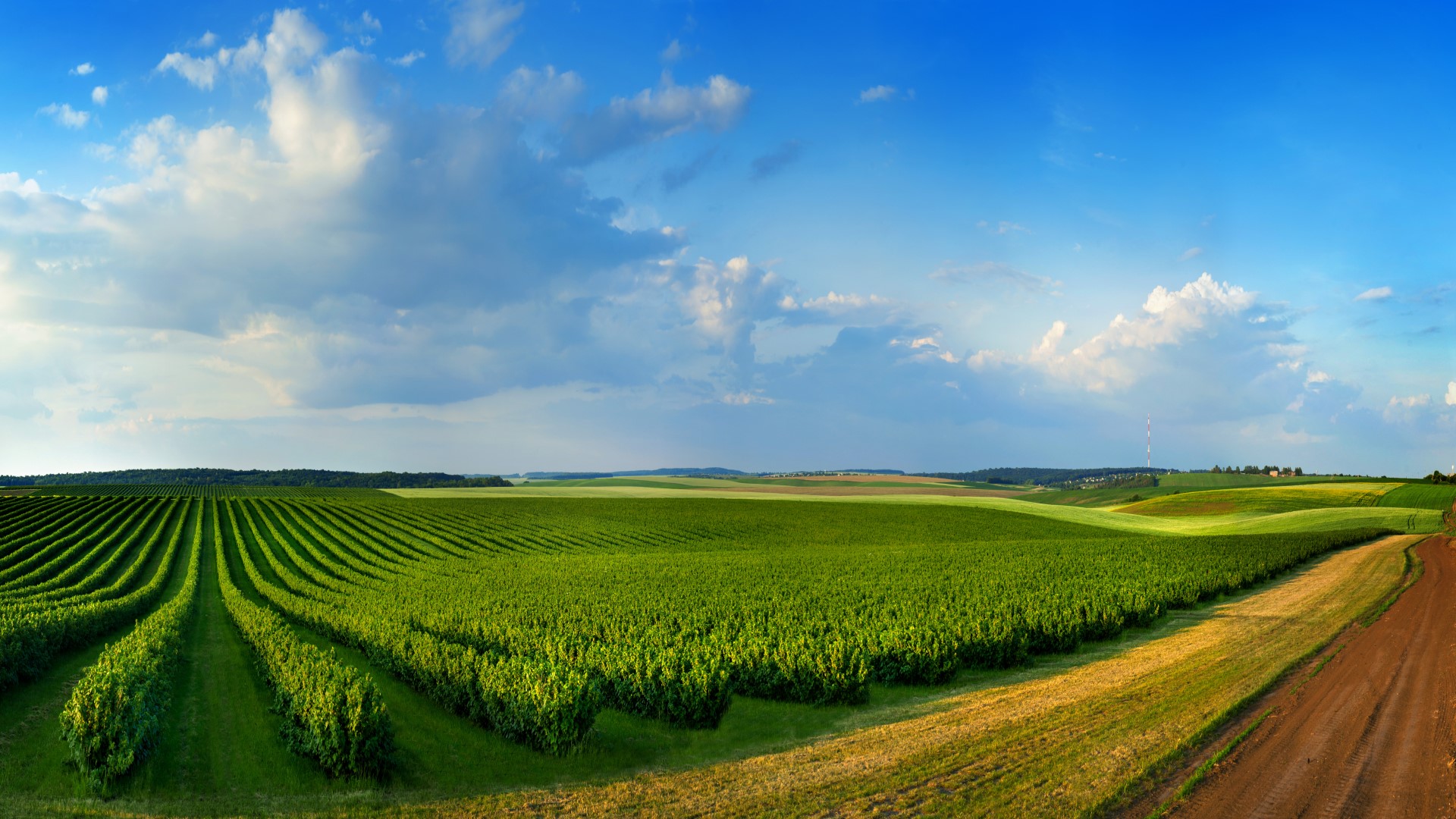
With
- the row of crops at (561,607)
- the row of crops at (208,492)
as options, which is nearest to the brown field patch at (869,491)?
the row of crops at (561,607)

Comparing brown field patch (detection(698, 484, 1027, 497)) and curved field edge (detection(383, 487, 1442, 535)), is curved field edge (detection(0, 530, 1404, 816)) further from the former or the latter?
brown field patch (detection(698, 484, 1027, 497))

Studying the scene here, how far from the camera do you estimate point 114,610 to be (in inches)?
1165

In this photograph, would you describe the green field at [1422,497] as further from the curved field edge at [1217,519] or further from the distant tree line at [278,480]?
the distant tree line at [278,480]

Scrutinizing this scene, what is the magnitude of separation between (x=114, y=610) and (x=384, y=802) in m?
25.3

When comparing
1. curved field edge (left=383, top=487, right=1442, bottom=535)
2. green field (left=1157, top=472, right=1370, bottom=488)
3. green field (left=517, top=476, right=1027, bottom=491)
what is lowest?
curved field edge (left=383, top=487, right=1442, bottom=535)

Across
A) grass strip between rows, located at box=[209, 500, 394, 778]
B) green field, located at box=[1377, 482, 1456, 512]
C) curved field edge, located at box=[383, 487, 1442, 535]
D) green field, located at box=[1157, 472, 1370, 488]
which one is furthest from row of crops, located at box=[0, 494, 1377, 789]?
green field, located at box=[1157, 472, 1370, 488]

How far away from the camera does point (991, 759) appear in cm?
1394

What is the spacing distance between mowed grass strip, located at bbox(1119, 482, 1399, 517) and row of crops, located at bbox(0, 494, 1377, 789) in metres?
32.5

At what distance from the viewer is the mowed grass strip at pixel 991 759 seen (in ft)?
40.6

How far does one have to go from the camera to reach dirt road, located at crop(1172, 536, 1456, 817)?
12102 mm

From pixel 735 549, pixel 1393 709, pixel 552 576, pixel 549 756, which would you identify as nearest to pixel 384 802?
pixel 549 756

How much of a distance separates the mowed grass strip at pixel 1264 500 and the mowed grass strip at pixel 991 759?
84.7 metres

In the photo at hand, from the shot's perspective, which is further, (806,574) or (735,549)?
(735,549)

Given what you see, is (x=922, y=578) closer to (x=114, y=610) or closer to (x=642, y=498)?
(x=114, y=610)
